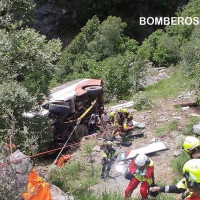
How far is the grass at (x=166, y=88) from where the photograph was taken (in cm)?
1517

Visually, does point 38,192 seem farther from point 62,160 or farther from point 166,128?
point 166,128

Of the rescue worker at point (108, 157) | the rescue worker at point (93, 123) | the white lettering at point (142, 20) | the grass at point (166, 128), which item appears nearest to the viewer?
the rescue worker at point (108, 157)

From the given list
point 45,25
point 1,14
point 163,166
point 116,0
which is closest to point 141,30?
point 116,0

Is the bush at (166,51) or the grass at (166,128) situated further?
the bush at (166,51)

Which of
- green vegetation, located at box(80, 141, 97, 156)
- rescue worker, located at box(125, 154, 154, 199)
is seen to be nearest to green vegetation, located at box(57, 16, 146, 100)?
green vegetation, located at box(80, 141, 97, 156)

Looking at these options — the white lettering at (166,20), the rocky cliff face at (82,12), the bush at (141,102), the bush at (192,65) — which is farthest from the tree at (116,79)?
the white lettering at (166,20)

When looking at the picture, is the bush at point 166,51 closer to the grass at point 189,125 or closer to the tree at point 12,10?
the grass at point 189,125

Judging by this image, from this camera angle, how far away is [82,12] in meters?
32.4

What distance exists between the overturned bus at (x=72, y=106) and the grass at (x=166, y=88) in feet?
11.5

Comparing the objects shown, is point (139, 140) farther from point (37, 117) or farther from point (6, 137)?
point (6, 137)

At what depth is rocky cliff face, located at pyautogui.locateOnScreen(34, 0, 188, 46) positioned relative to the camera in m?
31.4

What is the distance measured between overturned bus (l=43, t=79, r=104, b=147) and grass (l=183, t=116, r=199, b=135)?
9.97 feet

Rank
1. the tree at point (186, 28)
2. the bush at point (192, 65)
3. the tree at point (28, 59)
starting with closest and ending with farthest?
the tree at point (28, 59) < the bush at point (192, 65) < the tree at point (186, 28)

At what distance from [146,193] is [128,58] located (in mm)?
12583
